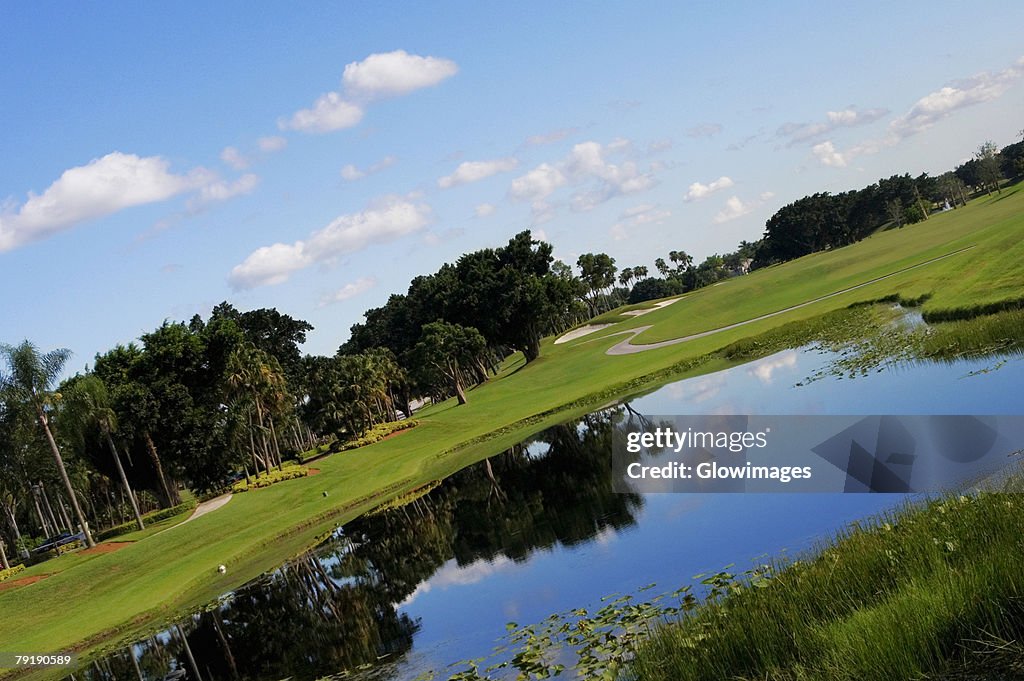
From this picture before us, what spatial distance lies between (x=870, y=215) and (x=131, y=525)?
150 meters

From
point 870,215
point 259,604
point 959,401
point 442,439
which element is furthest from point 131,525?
point 870,215

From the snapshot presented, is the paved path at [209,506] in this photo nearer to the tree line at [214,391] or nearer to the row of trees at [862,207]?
the tree line at [214,391]

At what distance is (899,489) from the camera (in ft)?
49.4

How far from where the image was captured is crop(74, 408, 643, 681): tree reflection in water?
18234 millimetres

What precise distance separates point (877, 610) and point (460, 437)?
45274 mm

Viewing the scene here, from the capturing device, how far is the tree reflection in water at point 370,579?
59.8 feet

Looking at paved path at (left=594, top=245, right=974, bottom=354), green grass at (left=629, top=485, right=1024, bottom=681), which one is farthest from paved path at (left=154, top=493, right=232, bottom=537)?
green grass at (left=629, top=485, right=1024, bottom=681)

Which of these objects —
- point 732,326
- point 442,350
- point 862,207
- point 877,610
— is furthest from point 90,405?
point 862,207

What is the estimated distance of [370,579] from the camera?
2352 centimetres

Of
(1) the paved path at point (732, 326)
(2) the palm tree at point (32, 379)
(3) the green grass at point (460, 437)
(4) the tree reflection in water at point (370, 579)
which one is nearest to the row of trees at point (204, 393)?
(2) the palm tree at point (32, 379)

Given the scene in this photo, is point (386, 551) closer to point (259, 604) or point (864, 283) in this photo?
point (259, 604)

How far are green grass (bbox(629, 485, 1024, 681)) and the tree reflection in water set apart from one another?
7387 millimetres

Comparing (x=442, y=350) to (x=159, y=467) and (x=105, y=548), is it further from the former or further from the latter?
(x=105, y=548)

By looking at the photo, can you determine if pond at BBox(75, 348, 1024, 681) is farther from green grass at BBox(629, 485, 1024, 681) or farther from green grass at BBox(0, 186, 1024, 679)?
green grass at BBox(0, 186, 1024, 679)
